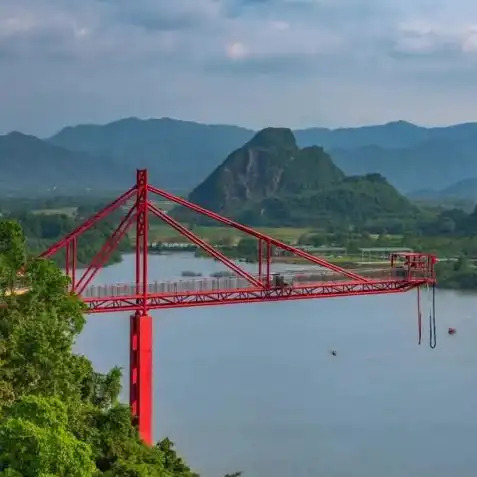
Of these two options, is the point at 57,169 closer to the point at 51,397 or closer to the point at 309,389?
the point at 309,389

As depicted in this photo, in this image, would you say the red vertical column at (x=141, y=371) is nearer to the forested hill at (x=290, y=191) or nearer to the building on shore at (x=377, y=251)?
the building on shore at (x=377, y=251)

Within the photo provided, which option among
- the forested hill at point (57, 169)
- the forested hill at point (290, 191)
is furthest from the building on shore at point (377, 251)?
the forested hill at point (57, 169)

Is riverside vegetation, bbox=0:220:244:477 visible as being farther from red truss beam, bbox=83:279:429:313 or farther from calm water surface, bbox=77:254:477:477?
calm water surface, bbox=77:254:477:477

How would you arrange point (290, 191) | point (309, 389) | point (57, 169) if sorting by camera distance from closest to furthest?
point (309, 389)
point (290, 191)
point (57, 169)

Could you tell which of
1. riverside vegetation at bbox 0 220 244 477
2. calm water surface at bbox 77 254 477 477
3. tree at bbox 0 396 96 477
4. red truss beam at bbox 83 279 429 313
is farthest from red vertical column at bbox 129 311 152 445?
tree at bbox 0 396 96 477

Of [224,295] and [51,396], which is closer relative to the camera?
[51,396]

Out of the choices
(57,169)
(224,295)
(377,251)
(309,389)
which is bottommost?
(309,389)

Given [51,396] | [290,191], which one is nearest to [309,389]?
[51,396]
